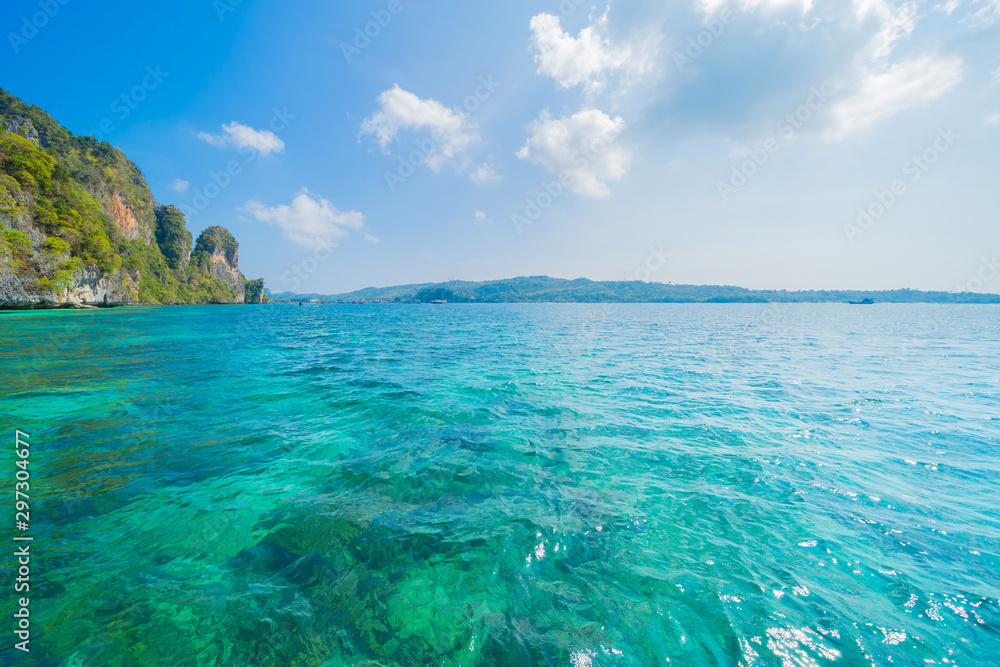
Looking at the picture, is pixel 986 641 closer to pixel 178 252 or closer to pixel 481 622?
pixel 481 622

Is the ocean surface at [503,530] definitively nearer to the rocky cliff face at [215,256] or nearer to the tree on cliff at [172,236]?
the tree on cliff at [172,236]

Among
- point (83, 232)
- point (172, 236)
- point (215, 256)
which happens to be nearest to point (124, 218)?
point (172, 236)

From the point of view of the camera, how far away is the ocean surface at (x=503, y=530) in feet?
12.1

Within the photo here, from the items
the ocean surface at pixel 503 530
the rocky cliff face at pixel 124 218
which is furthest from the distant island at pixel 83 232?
the ocean surface at pixel 503 530

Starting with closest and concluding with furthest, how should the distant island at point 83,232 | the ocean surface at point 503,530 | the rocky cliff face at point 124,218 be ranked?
1. the ocean surface at point 503,530
2. the distant island at point 83,232
3. the rocky cliff face at point 124,218

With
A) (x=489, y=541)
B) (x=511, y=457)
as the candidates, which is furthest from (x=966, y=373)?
(x=489, y=541)

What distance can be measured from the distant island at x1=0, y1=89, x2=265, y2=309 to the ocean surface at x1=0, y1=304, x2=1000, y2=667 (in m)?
67.9

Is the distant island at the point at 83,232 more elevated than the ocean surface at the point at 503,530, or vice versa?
Answer: the distant island at the point at 83,232

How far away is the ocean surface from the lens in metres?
3.69

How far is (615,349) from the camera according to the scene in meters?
26.5

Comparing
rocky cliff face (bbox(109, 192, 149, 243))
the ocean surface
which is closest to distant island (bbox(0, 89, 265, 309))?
rocky cliff face (bbox(109, 192, 149, 243))

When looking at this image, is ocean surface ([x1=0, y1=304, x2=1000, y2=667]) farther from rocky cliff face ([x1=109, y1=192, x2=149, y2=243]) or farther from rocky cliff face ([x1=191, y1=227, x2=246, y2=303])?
rocky cliff face ([x1=191, y1=227, x2=246, y2=303])

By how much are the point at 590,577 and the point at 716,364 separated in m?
19.6

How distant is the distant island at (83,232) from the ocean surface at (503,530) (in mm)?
67913
